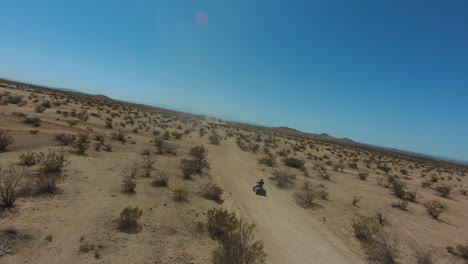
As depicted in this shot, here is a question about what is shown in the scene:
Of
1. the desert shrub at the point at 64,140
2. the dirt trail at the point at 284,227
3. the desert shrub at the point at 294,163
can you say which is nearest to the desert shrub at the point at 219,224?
the dirt trail at the point at 284,227

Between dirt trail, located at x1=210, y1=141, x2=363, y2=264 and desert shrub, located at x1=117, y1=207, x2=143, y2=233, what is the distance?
399 cm

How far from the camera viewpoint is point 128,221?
20.5 ft

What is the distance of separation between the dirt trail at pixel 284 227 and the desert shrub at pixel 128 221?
13.1 ft

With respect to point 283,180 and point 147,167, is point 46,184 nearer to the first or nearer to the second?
point 147,167

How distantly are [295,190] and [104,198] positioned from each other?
10472 mm

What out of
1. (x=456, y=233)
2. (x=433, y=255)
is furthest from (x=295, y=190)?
(x=456, y=233)

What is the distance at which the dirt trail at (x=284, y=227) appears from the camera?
20.8 ft

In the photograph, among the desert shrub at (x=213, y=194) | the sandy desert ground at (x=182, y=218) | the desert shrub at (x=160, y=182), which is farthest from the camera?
the desert shrub at (x=160, y=182)

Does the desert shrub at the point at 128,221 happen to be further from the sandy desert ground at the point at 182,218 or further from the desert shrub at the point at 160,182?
the desert shrub at the point at 160,182

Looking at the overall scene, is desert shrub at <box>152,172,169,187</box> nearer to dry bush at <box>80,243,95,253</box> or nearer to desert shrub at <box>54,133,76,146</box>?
dry bush at <box>80,243,95,253</box>

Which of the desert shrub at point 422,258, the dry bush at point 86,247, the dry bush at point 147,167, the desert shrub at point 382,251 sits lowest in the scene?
the dry bush at point 86,247

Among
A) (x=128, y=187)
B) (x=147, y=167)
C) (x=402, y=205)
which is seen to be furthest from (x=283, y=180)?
(x=128, y=187)

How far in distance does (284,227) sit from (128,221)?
5.66 m

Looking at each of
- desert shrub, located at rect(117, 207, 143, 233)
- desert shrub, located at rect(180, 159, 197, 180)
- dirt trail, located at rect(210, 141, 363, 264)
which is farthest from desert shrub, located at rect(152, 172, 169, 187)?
desert shrub, located at rect(117, 207, 143, 233)
